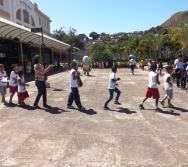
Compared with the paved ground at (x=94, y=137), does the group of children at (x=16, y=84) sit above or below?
above

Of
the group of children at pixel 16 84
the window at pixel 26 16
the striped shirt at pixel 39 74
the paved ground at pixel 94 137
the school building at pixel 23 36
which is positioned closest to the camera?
the paved ground at pixel 94 137

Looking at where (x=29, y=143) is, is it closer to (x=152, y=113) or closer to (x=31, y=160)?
(x=31, y=160)

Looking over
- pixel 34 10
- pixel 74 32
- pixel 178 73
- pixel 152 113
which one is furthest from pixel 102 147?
pixel 74 32

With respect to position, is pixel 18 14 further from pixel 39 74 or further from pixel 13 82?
pixel 39 74

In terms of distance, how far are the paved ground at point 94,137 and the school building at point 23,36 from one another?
6.05 meters

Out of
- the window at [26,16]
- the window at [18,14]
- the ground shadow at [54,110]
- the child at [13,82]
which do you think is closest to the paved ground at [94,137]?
the ground shadow at [54,110]

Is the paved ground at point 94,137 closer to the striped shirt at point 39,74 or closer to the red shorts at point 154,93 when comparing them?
the red shorts at point 154,93

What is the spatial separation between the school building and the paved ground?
6.05 meters

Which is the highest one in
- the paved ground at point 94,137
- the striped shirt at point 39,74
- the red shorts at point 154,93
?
the striped shirt at point 39,74

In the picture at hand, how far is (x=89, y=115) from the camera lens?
710cm

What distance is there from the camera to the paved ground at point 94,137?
4168 millimetres

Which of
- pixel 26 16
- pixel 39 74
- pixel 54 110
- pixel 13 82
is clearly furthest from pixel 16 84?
pixel 26 16

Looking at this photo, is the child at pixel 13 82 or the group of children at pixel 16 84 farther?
the child at pixel 13 82

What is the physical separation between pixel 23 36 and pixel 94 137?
1886 centimetres
